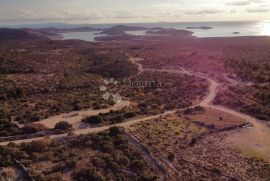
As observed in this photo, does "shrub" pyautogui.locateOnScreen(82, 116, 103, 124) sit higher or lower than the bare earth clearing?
higher

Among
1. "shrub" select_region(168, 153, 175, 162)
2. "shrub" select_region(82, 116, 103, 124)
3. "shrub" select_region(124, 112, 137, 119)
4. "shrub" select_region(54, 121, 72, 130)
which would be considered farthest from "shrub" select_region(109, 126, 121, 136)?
"shrub" select_region(168, 153, 175, 162)

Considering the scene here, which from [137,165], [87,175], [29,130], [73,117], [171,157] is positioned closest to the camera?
[87,175]

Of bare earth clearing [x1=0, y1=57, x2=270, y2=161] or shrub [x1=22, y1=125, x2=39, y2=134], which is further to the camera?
shrub [x1=22, y1=125, x2=39, y2=134]

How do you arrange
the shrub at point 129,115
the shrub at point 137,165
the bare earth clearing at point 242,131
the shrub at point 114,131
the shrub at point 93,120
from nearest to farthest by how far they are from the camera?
the shrub at point 137,165
the bare earth clearing at point 242,131
the shrub at point 114,131
the shrub at point 93,120
the shrub at point 129,115

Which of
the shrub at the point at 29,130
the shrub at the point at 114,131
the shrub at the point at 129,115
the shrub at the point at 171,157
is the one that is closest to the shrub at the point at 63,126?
the shrub at the point at 29,130

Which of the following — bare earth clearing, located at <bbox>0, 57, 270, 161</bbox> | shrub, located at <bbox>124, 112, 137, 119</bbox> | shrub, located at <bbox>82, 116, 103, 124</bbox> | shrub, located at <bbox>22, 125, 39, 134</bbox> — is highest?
shrub, located at <bbox>22, 125, 39, 134</bbox>

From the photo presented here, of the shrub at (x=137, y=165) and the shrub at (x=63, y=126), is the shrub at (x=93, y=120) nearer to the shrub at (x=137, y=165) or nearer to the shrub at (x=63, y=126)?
the shrub at (x=63, y=126)

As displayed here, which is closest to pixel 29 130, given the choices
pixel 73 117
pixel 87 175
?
pixel 73 117

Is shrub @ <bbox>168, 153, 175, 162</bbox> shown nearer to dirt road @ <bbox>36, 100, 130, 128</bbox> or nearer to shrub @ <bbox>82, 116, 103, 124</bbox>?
shrub @ <bbox>82, 116, 103, 124</bbox>

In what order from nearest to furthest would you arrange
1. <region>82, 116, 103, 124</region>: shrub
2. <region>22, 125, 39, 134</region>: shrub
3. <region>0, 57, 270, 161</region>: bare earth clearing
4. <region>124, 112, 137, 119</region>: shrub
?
<region>0, 57, 270, 161</region>: bare earth clearing, <region>22, 125, 39, 134</region>: shrub, <region>82, 116, 103, 124</region>: shrub, <region>124, 112, 137, 119</region>: shrub

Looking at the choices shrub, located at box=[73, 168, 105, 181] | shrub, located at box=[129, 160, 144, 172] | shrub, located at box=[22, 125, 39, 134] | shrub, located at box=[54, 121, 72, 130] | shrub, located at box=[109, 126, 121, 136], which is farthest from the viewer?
shrub, located at box=[54, 121, 72, 130]

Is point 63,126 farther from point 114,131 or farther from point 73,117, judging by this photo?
point 114,131

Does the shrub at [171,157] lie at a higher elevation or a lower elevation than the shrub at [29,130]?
lower
